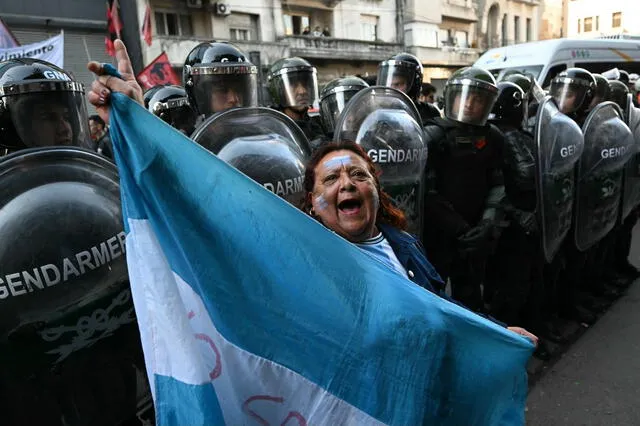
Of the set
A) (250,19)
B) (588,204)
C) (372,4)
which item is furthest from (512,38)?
(588,204)

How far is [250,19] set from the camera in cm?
1961

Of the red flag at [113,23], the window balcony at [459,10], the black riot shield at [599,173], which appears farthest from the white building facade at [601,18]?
the black riot shield at [599,173]

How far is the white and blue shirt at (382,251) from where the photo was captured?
1.66 metres

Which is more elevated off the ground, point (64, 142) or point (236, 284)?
point (64, 142)

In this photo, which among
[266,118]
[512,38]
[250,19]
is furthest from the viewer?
[512,38]

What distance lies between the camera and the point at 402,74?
3883 millimetres

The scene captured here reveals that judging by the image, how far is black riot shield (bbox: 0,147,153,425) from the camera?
4.75 ft

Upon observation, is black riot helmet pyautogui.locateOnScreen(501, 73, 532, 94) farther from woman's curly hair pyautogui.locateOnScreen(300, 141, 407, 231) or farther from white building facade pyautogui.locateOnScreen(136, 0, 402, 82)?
white building facade pyautogui.locateOnScreen(136, 0, 402, 82)

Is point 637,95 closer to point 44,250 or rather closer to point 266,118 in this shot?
point 266,118

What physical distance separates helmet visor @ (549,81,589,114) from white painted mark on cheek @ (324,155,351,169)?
3.05 metres

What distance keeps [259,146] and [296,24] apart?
21.4 m

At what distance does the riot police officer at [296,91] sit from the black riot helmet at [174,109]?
799 millimetres

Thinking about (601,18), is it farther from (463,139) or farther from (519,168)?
(463,139)

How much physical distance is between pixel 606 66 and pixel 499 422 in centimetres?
1369
